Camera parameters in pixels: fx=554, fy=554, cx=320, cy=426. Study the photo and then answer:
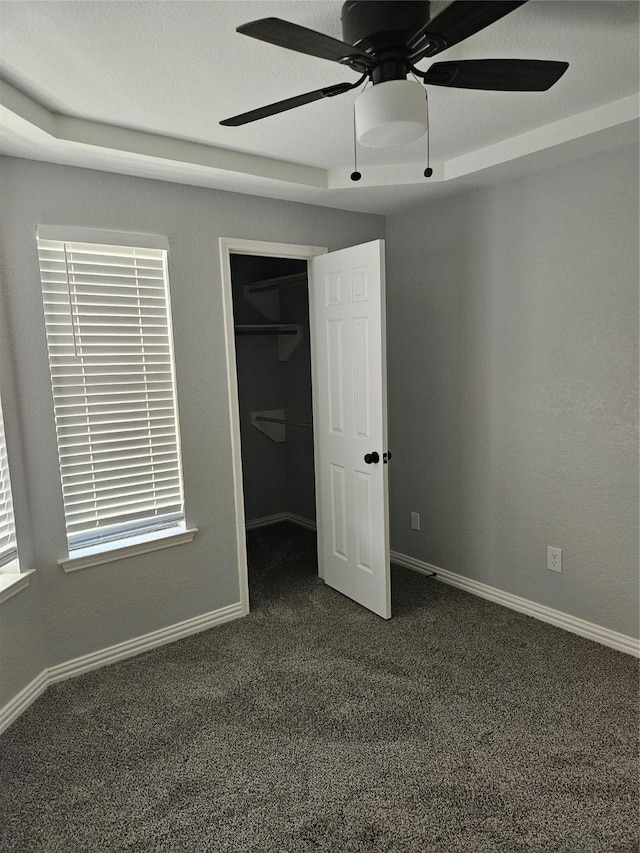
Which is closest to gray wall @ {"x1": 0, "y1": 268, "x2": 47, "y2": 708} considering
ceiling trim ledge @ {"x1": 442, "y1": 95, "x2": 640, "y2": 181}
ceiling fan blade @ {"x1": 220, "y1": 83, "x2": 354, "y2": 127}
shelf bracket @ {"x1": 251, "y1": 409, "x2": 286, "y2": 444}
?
ceiling fan blade @ {"x1": 220, "y1": 83, "x2": 354, "y2": 127}

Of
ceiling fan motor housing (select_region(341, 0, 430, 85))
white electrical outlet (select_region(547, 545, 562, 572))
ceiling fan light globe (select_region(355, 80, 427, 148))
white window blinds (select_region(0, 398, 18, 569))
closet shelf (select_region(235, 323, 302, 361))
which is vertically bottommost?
white electrical outlet (select_region(547, 545, 562, 572))

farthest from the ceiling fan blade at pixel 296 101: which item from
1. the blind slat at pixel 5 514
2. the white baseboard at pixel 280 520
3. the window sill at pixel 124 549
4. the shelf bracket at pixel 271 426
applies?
the white baseboard at pixel 280 520

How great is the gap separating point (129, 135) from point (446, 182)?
5.30 ft

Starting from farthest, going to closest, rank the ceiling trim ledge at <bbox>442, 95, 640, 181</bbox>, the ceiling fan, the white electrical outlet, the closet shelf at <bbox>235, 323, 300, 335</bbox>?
the closet shelf at <bbox>235, 323, 300, 335</bbox> < the white electrical outlet < the ceiling trim ledge at <bbox>442, 95, 640, 181</bbox> < the ceiling fan

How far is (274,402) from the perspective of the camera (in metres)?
4.88

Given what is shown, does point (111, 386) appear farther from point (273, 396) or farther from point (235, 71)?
point (273, 396)

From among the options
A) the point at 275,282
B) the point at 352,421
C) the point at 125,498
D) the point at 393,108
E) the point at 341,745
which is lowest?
the point at 341,745

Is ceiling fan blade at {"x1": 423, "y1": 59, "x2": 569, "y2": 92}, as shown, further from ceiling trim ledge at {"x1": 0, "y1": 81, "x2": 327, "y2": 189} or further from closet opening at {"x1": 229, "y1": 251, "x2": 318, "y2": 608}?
closet opening at {"x1": 229, "y1": 251, "x2": 318, "y2": 608}

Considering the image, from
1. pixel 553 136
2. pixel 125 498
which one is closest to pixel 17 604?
pixel 125 498

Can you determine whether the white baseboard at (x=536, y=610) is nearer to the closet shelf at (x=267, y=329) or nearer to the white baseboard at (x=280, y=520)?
the white baseboard at (x=280, y=520)

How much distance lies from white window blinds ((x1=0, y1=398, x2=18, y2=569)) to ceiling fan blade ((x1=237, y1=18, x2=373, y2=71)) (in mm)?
1851

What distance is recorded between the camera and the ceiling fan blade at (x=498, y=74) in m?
1.50

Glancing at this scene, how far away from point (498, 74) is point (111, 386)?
6.75 ft

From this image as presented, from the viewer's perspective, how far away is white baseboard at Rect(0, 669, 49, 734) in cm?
233
